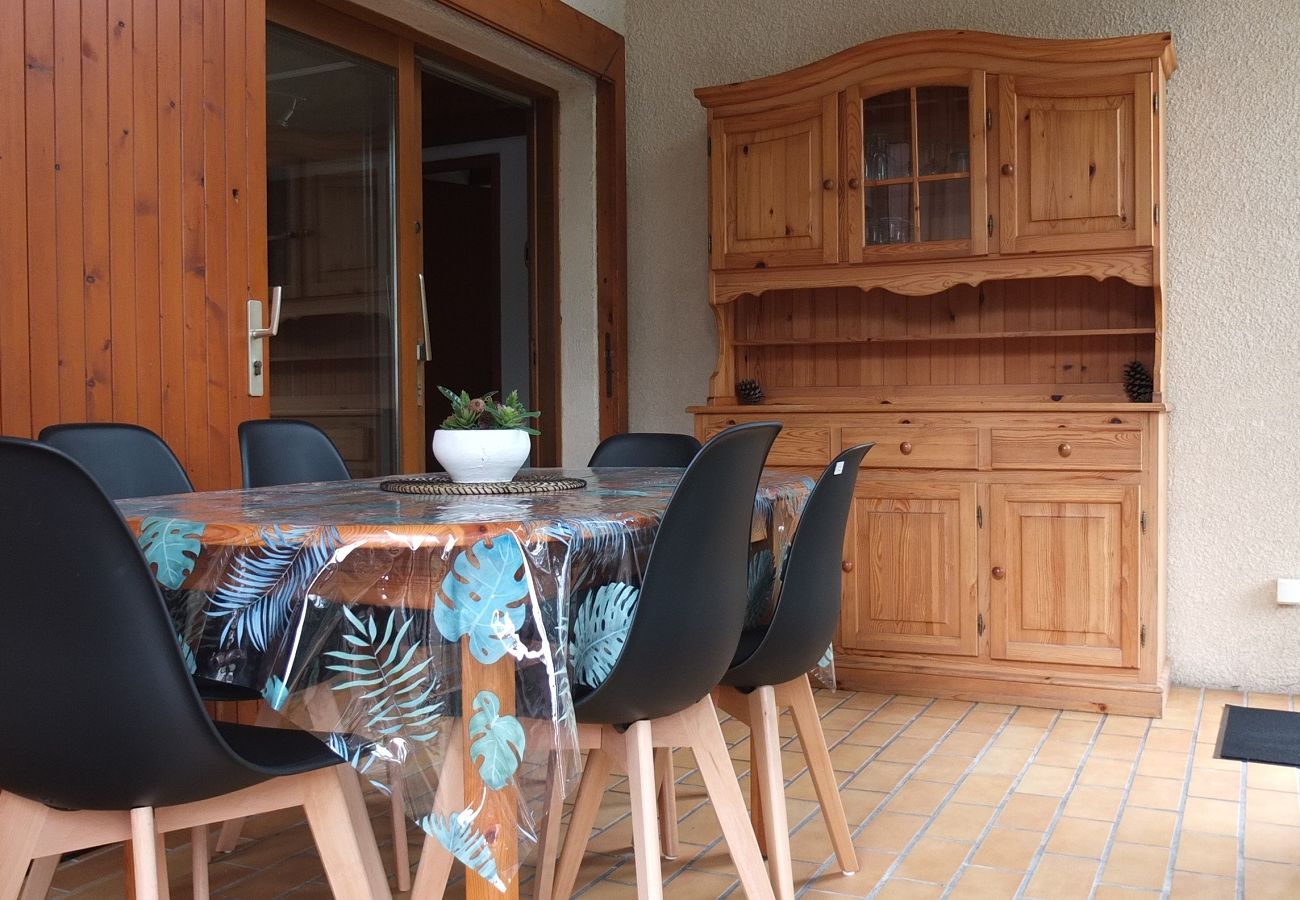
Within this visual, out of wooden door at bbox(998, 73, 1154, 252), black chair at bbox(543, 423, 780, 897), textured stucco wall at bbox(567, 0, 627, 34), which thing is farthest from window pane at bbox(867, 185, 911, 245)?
black chair at bbox(543, 423, 780, 897)

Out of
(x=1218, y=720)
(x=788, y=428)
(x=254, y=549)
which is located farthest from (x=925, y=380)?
(x=254, y=549)

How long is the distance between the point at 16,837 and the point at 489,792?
553 millimetres

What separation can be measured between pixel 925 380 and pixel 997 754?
4.88 feet

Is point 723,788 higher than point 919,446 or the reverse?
the reverse

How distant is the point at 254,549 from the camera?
1549 millimetres

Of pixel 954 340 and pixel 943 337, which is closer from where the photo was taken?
pixel 943 337

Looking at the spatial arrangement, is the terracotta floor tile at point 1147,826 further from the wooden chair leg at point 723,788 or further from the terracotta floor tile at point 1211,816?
the wooden chair leg at point 723,788

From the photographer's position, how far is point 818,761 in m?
2.27

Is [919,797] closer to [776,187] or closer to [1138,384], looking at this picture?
[1138,384]

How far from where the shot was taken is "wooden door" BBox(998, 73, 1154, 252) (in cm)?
356

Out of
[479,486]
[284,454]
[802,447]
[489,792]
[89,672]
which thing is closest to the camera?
[89,672]

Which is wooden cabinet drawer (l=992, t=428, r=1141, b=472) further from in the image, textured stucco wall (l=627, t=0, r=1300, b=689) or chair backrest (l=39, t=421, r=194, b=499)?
chair backrest (l=39, t=421, r=194, b=499)

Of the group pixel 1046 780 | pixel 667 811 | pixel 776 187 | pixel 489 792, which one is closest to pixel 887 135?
pixel 776 187

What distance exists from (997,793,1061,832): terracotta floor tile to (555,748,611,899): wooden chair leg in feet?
3.37
